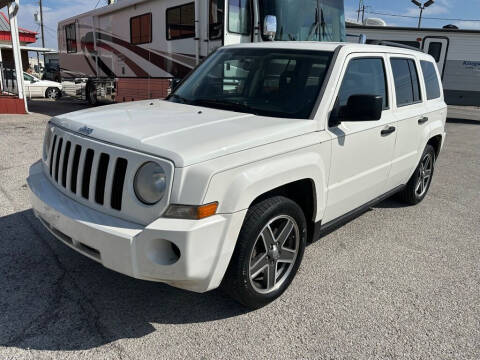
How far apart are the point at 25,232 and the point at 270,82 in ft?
8.97

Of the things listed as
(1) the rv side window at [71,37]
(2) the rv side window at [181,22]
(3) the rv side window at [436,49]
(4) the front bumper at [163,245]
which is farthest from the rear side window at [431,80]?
(1) the rv side window at [71,37]

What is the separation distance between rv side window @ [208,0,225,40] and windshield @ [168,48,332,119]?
436 cm

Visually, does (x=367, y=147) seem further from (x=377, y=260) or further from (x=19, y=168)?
(x=19, y=168)

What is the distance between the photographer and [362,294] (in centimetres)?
324

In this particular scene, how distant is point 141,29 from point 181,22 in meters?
2.51

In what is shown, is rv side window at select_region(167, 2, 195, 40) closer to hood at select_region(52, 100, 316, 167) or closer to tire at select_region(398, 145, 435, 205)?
tire at select_region(398, 145, 435, 205)

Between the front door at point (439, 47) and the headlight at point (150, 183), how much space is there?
16.2 metres

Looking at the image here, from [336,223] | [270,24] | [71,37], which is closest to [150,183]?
[336,223]

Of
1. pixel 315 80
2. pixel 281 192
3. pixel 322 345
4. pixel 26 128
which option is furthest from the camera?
pixel 26 128

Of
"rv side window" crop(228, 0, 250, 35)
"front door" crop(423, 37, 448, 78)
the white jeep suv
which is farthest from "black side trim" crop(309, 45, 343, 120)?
"front door" crop(423, 37, 448, 78)

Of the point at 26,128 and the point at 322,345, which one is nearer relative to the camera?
the point at 322,345

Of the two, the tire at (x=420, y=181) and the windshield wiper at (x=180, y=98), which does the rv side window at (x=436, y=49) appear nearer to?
the tire at (x=420, y=181)

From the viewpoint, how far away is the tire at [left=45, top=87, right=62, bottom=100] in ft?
62.6

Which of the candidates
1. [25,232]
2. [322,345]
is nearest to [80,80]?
[25,232]
